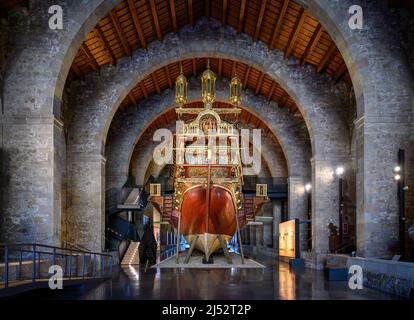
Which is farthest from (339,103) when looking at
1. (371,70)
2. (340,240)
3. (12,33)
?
(12,33)

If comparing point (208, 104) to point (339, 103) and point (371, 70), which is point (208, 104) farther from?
point (371, 70)

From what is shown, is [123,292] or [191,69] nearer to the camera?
[123,292]

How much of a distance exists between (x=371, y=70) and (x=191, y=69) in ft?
49.5

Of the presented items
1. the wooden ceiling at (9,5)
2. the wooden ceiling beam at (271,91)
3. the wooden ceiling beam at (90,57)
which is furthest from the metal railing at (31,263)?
the wooden ceiling beam at (271,91)

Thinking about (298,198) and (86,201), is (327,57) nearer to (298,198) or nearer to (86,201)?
(298,198)

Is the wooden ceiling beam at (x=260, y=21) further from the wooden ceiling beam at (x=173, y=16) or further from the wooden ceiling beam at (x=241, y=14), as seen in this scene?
the wooden ceiling beam at (x=173, y=16)

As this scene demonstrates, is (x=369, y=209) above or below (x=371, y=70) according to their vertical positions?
below

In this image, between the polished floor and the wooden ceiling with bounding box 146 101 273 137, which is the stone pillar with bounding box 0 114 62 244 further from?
the wooden ceiling with bounding box 146 101 273 137

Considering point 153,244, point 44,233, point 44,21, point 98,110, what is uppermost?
point 44,21

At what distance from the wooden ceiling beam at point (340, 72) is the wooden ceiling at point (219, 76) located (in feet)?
17.0

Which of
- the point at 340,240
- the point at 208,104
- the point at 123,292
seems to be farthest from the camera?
the point at 208,104

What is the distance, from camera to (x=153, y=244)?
30.5 metres

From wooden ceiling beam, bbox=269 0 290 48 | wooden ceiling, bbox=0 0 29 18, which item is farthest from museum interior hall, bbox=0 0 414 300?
wooden ceiling beam, bbox=269 0 290 48

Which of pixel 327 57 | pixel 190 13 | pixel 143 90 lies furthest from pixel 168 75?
pixel 327 57
